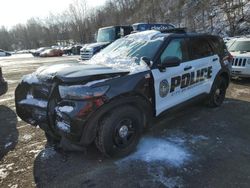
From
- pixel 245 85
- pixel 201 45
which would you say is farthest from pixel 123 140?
pixel 245 85

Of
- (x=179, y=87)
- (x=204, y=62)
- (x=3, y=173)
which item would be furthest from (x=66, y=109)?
(x=204, y=62)

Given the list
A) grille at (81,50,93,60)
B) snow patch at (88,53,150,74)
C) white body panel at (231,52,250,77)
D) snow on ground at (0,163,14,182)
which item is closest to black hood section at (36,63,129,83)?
snow patch at (88,53,150,74)

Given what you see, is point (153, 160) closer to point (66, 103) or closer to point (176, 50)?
point (66, 103)

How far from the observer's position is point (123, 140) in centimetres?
358

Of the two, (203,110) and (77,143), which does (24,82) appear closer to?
(77,143)

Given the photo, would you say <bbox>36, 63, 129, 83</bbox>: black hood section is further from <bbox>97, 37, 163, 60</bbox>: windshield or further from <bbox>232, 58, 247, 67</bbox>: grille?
<bbox>232, 58, 247, 67</bbox>: grille

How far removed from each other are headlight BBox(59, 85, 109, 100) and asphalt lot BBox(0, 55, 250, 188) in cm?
106

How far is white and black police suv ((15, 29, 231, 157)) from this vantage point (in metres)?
3.11

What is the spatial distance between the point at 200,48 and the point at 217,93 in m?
1.40

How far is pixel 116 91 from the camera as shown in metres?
3.25

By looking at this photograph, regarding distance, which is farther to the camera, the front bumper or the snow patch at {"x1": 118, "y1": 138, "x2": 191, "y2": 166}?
the front bumper

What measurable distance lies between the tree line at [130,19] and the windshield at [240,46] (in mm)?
15598

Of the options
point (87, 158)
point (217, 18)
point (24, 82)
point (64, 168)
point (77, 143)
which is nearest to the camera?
point (77, 143)

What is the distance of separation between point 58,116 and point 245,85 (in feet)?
23.3
